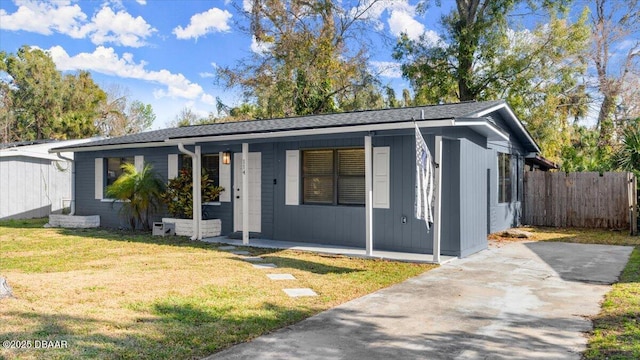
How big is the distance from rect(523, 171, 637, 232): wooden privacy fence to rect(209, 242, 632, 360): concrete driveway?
6.33m

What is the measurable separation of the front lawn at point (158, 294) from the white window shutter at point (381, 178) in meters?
1.36

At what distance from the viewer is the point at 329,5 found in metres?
23.3

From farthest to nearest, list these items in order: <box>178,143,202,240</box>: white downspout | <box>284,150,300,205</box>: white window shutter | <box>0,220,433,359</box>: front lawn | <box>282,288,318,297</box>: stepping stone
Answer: <box>178,143,202,240</box>: white downspout
<box>284,150,300,205</box>: white window shutter
<box>282,288,318,297</box>: stepping stone
<box>0,220,433,359</box>: front lawn

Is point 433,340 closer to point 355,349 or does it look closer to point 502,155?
point 355,349

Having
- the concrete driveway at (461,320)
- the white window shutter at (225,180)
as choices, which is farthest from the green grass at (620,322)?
the white window shutter at (225,180)

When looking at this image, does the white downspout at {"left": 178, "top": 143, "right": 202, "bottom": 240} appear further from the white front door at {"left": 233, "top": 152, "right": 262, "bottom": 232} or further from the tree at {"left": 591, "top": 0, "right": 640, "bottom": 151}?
the tree at {"left": 591, "top": 0, "right": 640, "bottom": 151}

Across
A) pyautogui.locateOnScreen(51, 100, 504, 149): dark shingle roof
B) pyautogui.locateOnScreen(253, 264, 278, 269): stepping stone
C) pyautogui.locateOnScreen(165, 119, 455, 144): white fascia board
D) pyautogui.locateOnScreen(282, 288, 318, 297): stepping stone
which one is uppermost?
pyautogui.locateOnScreen(51, 100, 504, 149): dark shingle roof

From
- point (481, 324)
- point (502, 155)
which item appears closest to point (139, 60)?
point (502, 155)

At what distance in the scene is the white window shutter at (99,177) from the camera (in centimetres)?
1389

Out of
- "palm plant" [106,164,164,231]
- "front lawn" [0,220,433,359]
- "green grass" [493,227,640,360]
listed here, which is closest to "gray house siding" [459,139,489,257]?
"front lawn" [0,220,433,359]

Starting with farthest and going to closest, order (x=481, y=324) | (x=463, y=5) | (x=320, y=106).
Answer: (x=320, y=106) < (x=463, y=5) < (x=481, y=324)

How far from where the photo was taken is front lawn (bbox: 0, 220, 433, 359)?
3.91 metres

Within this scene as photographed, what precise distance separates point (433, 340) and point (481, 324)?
74cm

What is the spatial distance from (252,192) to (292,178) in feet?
4.10
